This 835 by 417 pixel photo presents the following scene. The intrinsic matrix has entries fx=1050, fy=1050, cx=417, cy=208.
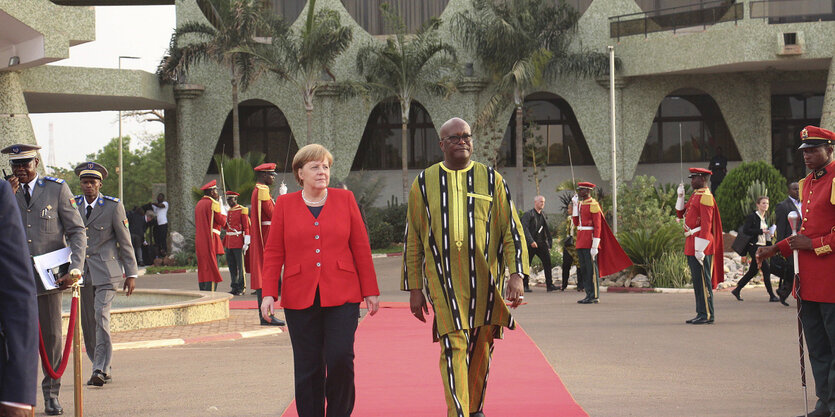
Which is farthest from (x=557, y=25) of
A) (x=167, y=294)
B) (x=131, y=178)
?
(x=131, y=178)

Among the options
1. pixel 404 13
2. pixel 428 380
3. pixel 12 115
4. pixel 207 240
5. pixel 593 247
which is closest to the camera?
pixel 428 380

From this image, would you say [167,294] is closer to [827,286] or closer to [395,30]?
[827,286]

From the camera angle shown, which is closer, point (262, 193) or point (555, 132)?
point (262, 193)

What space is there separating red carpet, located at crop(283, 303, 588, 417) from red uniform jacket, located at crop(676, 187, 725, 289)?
2.60 metres

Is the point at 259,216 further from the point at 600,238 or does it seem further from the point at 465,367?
the point at 465,367

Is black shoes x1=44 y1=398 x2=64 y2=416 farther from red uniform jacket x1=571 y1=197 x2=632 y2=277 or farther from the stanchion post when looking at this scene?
red uniform jacket x1=571 y1=197 x2=632 y2=277

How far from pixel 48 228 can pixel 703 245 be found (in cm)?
801

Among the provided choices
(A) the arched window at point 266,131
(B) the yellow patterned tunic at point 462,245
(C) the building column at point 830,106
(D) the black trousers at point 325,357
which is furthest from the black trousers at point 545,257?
(A) the arched window at point 266,131

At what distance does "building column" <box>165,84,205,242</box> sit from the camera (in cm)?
3706

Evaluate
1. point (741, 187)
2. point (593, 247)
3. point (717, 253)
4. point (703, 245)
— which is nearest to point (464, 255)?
point (703, 245)

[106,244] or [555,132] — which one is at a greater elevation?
[555,132]

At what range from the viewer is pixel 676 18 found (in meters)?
33.6

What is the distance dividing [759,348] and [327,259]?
610 cm

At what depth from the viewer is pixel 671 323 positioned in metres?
13.4
